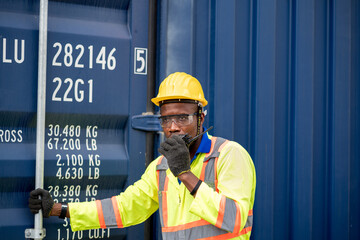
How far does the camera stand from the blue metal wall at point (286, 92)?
2.84 meters

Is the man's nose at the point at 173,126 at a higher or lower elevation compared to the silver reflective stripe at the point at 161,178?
higher

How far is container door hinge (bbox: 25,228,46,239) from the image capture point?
2.35 metres

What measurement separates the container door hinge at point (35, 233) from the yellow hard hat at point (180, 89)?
0.89 meters

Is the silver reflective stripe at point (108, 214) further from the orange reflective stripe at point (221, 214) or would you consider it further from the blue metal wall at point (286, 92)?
the blue metal wall at point (286, 92)

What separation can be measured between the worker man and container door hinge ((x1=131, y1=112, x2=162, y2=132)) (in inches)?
7.8

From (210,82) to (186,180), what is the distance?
2.96 ft

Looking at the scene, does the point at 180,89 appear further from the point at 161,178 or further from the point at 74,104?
the point at 74,104

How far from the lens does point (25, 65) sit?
2.42 meters

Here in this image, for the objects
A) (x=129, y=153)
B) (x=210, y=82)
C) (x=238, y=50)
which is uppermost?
(x=238, y=50)

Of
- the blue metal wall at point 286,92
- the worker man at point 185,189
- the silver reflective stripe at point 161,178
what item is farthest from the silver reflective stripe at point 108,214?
the blue metal wall at point 286,92

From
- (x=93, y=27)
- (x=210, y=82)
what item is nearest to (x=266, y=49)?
(x=210, y=82)

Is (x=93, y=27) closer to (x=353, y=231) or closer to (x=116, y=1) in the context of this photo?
(x=116, y=1)

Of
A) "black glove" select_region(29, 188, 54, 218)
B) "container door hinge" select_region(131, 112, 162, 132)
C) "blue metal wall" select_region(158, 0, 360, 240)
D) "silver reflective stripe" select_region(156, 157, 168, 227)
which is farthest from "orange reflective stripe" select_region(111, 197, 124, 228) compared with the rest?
"blue metal wall" select_region(158, 0, 360, 240)

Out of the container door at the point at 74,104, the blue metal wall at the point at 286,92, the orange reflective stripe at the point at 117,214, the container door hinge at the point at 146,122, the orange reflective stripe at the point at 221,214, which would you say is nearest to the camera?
the orange reflective stripe at the point at 221,214
